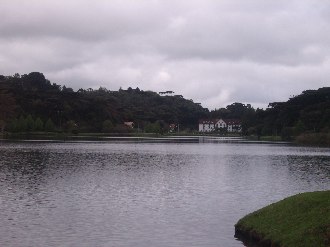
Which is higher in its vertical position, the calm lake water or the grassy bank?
the grassy bank

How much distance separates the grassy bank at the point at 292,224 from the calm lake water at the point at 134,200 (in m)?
1.02

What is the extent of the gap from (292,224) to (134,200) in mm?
15558

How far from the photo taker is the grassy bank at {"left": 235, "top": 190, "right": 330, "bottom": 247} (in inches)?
776

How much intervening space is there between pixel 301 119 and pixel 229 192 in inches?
5653

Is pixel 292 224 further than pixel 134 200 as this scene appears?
No

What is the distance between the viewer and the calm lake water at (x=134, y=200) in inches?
964

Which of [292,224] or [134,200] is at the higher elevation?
[292,224]

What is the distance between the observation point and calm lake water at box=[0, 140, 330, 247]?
2448 cm

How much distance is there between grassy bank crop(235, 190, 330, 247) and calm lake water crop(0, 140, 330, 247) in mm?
1018

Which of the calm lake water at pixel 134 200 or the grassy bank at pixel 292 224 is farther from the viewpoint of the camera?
the calm lake water at pixel 134 200

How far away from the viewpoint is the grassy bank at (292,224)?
19.7 meters

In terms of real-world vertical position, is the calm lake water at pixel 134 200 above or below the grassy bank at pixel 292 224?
below

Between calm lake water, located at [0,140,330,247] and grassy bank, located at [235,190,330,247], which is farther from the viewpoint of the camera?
calm lake water, located at [0,140,330,247]

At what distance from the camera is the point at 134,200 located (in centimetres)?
3562
